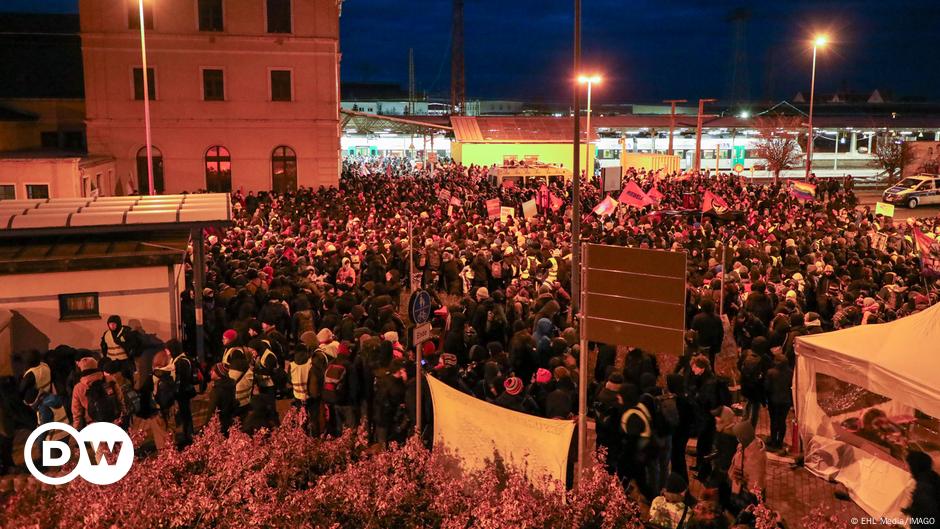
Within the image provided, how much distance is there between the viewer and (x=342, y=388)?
952cm

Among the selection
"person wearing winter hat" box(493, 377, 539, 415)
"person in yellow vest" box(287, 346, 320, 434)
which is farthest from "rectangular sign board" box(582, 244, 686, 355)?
"person in yellow vest" box(287, 346, 320, 434)

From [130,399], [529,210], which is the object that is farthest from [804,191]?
[130,399]

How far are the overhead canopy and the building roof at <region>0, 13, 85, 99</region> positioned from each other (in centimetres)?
3813

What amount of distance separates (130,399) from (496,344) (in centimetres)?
427

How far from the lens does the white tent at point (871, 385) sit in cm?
798

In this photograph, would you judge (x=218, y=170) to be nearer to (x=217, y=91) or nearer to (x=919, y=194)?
(x=217, y=91)

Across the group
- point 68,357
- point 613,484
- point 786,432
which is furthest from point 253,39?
point 613,484

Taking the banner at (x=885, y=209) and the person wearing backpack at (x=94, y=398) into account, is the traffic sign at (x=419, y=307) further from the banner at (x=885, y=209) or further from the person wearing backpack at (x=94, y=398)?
the banner at (x=885, y=209)

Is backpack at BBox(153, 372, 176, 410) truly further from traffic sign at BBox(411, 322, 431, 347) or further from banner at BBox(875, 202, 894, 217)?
banner at BBox(875, 202, 894, 217)

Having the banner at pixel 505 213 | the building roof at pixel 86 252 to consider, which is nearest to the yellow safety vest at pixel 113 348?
the building roof at pixel 86 252

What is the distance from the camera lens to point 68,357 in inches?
406

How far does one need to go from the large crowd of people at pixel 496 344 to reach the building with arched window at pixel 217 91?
53.8ft

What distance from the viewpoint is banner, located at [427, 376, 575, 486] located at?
286 inches

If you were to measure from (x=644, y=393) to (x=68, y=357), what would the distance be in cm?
696
